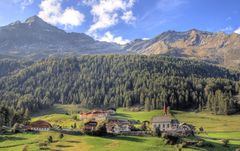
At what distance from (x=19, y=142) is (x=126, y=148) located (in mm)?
34974

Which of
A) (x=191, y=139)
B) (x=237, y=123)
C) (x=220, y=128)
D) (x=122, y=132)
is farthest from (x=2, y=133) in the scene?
(x=237, y=123)

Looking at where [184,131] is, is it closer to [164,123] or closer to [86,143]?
[164,123]

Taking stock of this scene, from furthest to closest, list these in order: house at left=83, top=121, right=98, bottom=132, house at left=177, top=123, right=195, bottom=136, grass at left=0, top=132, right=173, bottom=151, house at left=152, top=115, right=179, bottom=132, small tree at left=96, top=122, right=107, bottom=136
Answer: house at left=152, top=115, right=179, bottom=132
house at left=177, top=123, right=195, bottom=136
house at left=83, top=121, right=98, bottom=132
small tree at left=96, top=122, right=107, bottom=136
grass at left=0, top=132, right=173, bottom=151

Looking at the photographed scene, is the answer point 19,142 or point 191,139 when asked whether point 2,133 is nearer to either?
point 19,142

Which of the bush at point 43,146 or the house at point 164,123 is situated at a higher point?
the house at point 164,123

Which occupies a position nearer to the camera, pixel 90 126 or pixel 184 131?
pixel 90 126

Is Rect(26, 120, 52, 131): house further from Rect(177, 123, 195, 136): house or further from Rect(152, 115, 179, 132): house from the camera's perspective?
Rect(177, 123, 195, 136): house

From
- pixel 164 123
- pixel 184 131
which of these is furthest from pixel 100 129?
pixel 164 123

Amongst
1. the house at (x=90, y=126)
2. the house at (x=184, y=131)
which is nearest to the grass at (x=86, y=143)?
the house at (x=90, y=126)

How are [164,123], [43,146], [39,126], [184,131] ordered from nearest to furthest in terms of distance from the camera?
[43,146]
[184,131]
[39,126]
[164,123]

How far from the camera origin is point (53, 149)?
105 m

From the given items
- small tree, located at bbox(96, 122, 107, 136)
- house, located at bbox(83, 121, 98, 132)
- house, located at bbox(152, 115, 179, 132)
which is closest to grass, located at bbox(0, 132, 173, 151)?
small tree, located at bbox(96, 122, 107, 136)

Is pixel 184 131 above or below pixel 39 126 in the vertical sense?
below

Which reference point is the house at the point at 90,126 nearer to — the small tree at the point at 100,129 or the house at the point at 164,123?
the small tree at the point at 100,129
